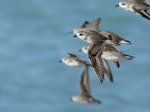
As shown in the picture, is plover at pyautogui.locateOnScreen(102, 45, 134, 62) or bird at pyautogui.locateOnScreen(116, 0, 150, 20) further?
bird at pyautogui.locateOnScreen(116, 0, 150, 20)

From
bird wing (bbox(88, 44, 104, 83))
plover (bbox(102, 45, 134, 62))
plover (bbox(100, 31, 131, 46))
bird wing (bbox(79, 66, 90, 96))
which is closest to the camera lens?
bird wing (bbox(88, 44, 104, 83))

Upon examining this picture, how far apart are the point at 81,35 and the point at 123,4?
1.16 feet

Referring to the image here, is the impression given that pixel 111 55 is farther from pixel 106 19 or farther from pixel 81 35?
pixel 106 19

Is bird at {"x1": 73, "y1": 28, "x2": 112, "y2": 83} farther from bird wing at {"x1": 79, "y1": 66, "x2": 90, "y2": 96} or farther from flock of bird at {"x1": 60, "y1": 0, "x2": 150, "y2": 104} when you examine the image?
bird wing at {"x1": 79, "y1": 66, "x2": 90, "y2": 96}

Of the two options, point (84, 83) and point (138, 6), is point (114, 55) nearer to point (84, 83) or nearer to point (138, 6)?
point (138, 6)

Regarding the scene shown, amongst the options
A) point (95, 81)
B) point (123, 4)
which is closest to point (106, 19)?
point (95, 81)

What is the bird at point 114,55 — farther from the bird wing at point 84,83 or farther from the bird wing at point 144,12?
the bird wing at point 84,83

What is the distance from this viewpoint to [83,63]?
5.09 m

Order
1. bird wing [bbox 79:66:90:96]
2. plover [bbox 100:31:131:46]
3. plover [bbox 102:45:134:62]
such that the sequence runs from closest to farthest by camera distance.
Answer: plover [bbox 102:45:134:62] < plover [bbox 100:31:131:46] < bird wing [bbox 79:66:90:96]


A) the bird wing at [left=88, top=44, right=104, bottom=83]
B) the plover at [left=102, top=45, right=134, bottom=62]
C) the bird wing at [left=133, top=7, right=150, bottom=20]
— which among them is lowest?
the bird wing at [left=88, top=44, right=104, bottom=83]

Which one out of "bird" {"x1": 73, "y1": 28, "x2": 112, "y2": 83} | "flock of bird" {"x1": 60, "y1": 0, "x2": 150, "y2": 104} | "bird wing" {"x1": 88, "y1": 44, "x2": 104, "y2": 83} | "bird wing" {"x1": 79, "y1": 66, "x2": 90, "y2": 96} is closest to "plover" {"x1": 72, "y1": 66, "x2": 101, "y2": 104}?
"bird wing" {"x1": 79, "y1": 66, "x2": 90, "y2": 96}

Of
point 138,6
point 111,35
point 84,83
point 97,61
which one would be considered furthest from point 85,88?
point 97,61

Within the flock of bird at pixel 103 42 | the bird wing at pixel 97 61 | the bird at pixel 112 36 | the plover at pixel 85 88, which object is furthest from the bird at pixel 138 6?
the plover at pixel 85 88

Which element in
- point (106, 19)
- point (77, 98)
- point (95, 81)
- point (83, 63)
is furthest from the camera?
point (106, 19)
